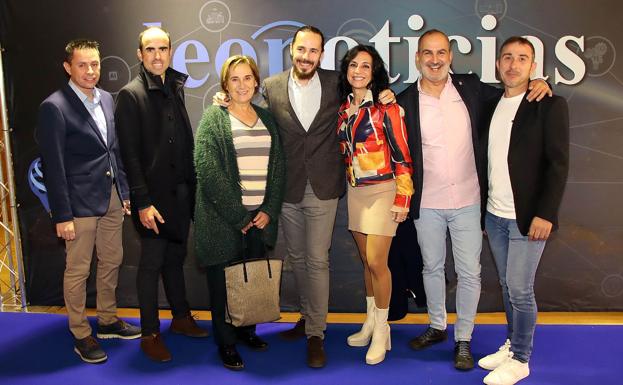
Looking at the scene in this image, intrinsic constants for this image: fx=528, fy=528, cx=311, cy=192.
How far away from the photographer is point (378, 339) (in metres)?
2.99

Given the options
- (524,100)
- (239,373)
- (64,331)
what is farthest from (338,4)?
(64,331)

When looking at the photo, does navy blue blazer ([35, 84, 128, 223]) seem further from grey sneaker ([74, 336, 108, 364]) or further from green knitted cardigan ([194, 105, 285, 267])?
grey sneaker ([74, 336, 108, 364])

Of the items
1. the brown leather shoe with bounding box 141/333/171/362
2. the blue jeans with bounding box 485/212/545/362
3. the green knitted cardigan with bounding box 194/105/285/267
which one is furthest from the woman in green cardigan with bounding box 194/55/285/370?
the blue jeans with bounding box 485/212/545/362

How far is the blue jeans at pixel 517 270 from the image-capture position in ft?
8.53

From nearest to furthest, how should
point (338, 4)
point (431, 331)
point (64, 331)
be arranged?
point (431, 331) → point (64, 331) → point (338, 4)

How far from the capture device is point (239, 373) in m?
2.84

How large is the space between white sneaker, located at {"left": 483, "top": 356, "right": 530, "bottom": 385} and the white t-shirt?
30.8 inches

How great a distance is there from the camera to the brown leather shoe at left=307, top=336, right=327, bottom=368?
2891 millimetres

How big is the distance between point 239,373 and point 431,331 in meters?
1.16

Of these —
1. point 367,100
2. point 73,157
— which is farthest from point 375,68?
point 73,157

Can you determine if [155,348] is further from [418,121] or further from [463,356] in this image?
[418,121]

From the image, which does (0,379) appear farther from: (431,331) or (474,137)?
(474,137)

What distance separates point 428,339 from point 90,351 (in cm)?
196

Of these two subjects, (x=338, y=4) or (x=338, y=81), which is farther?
(x=338, y=4)
